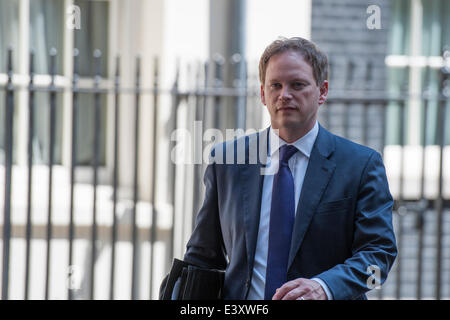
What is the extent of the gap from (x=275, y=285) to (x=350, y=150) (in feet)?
1.72

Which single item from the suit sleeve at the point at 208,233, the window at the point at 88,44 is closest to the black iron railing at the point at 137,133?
the window at the point at 88,44

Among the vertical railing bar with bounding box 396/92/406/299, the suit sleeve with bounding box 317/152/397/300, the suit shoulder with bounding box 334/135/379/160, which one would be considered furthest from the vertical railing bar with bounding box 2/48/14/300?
the suit sleeve with bounding box 317/152/397/300

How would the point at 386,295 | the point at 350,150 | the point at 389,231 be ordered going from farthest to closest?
the point at 386,295, the point at 350,150, the point at 389,231

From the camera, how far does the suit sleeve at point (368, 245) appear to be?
91.7 inches

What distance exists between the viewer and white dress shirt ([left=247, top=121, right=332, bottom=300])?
251 cm

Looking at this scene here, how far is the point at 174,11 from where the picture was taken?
20.4 ft

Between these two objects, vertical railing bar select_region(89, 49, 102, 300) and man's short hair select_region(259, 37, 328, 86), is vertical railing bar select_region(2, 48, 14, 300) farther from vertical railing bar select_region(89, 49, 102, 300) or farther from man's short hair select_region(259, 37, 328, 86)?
man's short hair select_region(259, 37, 328, 86)

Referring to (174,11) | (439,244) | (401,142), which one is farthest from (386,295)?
(174,11)

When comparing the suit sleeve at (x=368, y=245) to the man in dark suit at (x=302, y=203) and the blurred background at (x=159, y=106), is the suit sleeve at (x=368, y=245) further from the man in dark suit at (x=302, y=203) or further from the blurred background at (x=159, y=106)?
the blurred background at (x=159, y=106)

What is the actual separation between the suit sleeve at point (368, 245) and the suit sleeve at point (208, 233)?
0.51 m

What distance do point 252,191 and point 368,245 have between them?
44 cm

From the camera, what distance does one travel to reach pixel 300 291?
2242mm

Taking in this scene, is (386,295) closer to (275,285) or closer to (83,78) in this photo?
(83,78)

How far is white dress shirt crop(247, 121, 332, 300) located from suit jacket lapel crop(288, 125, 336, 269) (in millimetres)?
33
